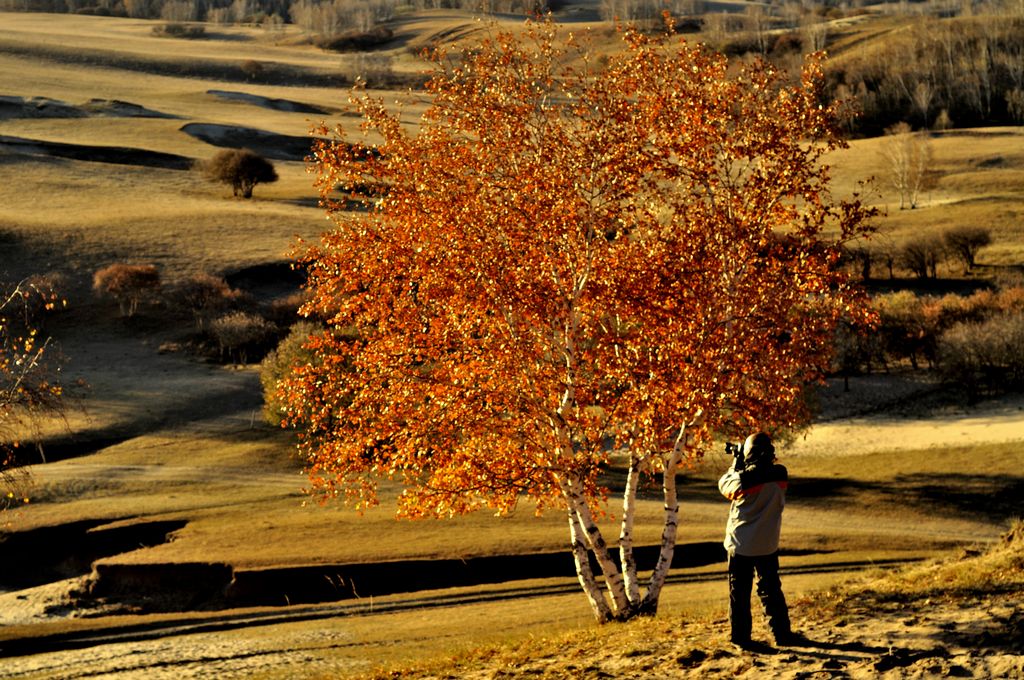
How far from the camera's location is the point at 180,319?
266ft

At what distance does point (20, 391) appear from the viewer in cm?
2056

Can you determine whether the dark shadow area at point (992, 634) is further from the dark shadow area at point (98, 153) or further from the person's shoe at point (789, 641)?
the dark shadow area at point (98, 153)

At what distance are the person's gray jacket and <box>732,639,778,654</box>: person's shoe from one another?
1400mm

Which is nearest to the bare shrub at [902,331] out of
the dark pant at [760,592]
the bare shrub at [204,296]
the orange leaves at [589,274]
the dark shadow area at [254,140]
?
the bare shrub at [204,296]

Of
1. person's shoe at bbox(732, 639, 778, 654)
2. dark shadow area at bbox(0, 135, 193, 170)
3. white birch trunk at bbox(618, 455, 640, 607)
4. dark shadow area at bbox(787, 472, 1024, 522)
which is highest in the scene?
dark shadow area at bbox(0, 135, 193, 170)

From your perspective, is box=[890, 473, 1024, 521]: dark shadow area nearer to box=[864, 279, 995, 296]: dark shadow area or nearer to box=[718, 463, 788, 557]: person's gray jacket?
box=[718, 463, 788, 557]: person's gray jacket

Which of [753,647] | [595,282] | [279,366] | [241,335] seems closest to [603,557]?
[595,282]

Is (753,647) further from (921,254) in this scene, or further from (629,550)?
(921,254)

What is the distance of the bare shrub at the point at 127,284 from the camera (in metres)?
80.7

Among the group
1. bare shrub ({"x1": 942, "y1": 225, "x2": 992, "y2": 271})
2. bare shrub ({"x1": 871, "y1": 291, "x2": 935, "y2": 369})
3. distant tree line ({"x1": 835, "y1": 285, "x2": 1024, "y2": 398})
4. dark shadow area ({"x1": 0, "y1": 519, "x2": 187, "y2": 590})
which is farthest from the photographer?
bare shrub ({"x1": 942, "y1": 225, "x2": 992, "y2": 271})

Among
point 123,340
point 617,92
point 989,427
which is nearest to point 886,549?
point 617,92

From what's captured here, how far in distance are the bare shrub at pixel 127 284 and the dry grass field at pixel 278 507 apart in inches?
54.4

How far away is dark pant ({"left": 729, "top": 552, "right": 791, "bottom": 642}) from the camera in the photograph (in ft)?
48.5

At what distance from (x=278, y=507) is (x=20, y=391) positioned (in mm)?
22868
